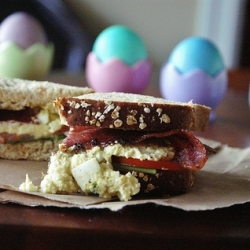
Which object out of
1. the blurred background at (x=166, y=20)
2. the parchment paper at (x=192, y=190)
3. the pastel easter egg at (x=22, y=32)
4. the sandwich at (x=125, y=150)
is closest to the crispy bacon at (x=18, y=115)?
the parchment paper at (x=192, y=190)

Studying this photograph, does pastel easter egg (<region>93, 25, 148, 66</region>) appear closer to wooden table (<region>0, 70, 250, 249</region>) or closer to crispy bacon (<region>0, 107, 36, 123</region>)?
crispy bacon (<region>0, 107, 36, 123</region>)

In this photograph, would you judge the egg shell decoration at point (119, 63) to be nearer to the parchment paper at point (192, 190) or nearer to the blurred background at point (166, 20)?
the parchment paper at point (192, 190)

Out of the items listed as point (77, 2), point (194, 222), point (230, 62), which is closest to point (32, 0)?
point (77, 2)

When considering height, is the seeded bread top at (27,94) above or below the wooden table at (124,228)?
above

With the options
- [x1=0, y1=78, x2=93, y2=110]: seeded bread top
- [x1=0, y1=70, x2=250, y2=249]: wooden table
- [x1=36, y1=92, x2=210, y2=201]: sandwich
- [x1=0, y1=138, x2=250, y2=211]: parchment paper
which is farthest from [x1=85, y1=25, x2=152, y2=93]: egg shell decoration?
[x1=0, y1=70, x2=250, y2=249]: wooden table

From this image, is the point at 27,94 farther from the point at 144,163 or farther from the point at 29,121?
the point at 144,163

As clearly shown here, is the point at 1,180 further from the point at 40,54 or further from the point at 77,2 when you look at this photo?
the point at 77,2

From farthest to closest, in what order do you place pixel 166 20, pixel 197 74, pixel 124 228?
pixel 166 20 < pixel 197 74 < pixel 124 228

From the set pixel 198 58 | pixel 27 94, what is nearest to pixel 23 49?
pixel 198 58
